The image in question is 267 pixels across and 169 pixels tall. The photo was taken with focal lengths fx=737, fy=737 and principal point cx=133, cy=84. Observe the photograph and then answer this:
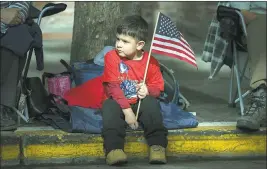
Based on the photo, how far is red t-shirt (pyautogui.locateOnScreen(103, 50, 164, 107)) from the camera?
5844mm

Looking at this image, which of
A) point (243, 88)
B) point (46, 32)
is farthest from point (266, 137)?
point (46, 32)

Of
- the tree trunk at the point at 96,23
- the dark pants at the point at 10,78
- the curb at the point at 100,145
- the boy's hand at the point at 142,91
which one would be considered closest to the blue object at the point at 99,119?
the curb at the point at 100,145

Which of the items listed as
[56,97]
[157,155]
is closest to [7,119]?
[56,97]

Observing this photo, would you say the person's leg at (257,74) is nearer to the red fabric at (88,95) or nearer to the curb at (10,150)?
the red fabric at (88,95)

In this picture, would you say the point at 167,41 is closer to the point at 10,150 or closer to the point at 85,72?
the point at 85,72

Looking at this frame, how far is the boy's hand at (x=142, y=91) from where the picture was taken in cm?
580

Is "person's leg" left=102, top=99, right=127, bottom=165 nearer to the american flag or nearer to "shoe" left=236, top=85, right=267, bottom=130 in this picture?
the american flag

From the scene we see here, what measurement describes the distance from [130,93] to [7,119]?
1.00 m

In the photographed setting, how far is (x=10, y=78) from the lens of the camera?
575 centimetres

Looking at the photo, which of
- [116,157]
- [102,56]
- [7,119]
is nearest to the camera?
[116,157]

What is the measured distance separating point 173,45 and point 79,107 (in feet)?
3.04

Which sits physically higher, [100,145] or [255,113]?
[255,113]

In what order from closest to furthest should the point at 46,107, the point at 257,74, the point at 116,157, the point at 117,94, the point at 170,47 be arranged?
the point at 116,157 < the point at 117,94 < the point at 170,47 < the point at 46,107 < the point at 257,74

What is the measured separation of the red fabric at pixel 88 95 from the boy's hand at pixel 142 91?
15.7 inches
